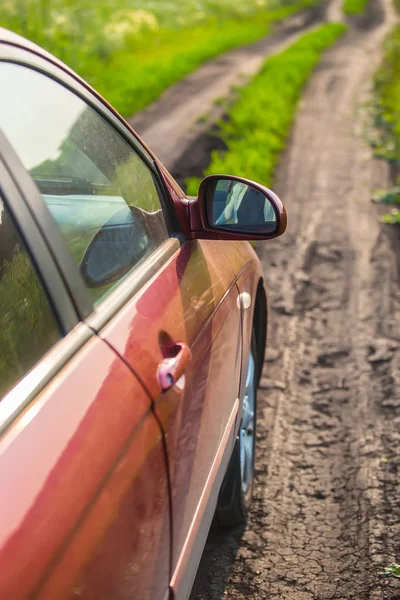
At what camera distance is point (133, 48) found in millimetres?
21719

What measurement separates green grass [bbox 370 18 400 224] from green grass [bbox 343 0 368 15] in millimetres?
18722

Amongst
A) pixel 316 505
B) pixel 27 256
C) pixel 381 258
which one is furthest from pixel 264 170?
pixel 27 256

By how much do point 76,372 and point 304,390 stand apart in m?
3.26

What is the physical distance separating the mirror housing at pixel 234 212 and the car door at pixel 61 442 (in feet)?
2.32

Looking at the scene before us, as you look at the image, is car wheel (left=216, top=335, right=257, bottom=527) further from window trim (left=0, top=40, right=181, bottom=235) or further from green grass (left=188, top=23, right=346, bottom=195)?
green grass (left=188, top=23, right=346, bottom=195)

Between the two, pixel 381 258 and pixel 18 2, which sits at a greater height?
pixel 18 2

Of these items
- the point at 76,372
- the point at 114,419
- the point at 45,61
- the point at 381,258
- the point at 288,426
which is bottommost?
the point at 381,258

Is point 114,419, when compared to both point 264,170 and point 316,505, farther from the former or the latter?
point 264,170

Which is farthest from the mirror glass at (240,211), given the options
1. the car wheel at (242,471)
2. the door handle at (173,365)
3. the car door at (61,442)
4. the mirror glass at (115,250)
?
the car wheel at (242,471)

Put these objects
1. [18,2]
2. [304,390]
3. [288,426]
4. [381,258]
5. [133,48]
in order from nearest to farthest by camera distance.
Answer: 1. [288,426]
2. [304,390]
3. [381,258]
4. [18,2]
5. [133,48]

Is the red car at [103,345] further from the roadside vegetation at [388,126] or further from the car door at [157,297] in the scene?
the roadside vegetation at [388,126]

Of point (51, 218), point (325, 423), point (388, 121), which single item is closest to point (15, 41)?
point (51, 218)

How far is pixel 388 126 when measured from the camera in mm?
12516

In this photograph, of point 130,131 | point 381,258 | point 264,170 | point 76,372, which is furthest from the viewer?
point 264,170
